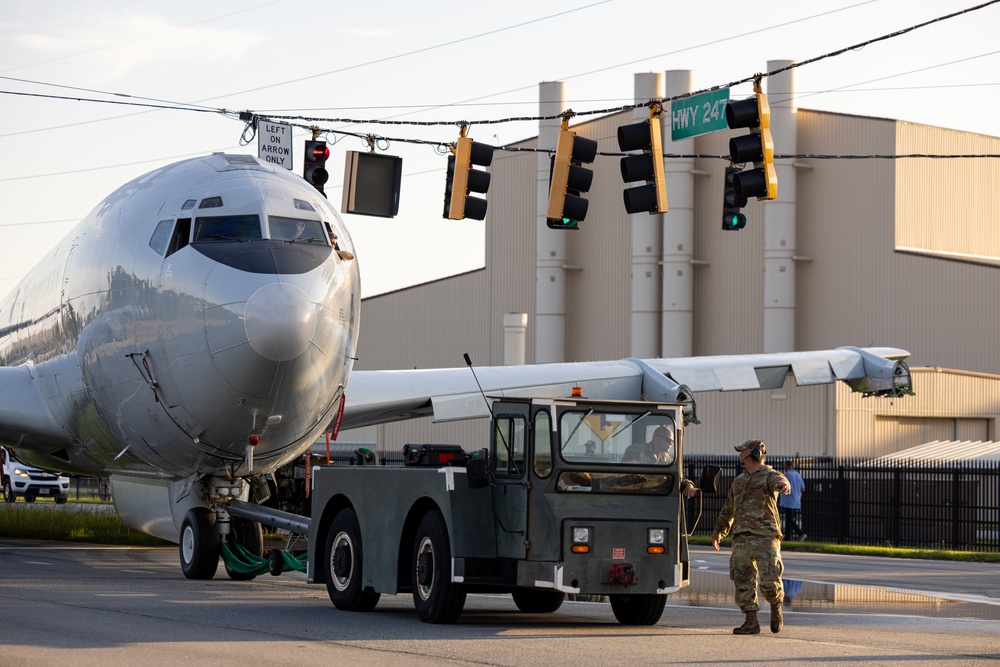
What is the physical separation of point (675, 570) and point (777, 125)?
3910 centimetres

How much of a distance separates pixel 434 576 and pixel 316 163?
1175 cm

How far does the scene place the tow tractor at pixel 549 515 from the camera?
13336 mm

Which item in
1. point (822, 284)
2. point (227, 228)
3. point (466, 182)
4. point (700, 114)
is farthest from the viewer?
point (822, 284)

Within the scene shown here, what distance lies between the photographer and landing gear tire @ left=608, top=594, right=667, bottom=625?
14.1 metres

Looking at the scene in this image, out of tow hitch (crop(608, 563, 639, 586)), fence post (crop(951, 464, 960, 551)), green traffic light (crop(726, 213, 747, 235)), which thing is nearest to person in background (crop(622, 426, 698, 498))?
tow hitch (crop(608, 563, 639, 586))

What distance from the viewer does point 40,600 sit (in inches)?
583

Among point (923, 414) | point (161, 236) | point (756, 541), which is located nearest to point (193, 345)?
point (161, 236)

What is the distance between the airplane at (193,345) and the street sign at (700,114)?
602cm

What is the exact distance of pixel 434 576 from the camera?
541 inches

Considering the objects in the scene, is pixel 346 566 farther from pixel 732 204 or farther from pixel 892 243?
pixel 892 243

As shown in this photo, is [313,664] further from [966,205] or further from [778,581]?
[966,205]

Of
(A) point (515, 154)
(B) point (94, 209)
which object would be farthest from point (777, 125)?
(B) point (94, 209)

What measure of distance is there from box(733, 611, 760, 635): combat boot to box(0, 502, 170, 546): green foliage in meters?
14.2

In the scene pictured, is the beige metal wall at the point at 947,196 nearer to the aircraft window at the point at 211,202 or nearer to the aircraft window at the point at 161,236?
the aircraft window at the point at 211,202
